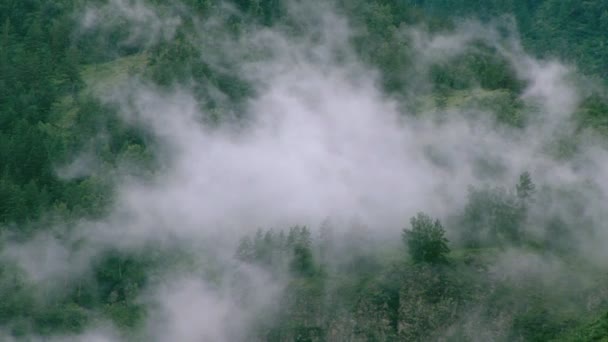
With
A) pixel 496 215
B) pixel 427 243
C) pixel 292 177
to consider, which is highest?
pixel 292 177

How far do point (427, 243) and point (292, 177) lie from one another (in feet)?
72.3

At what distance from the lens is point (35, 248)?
69.8 m

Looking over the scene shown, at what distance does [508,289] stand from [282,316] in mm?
17243

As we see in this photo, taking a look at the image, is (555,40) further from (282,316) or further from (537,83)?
(282,316)

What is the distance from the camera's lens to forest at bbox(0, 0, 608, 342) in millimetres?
59188

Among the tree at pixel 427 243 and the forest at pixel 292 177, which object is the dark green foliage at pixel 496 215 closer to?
the forest at pixel 292 177

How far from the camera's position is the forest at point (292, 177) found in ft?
194

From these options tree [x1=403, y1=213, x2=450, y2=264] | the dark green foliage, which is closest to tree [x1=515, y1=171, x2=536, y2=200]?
the dark green foliage

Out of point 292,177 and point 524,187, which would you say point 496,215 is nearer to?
point 524,187

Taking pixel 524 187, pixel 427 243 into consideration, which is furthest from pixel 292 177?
pixel 524 187

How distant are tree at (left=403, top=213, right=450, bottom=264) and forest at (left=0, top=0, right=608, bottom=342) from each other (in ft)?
0.55

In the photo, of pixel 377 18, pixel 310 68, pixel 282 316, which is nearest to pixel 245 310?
pixel 282 316

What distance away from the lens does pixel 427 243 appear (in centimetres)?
5912

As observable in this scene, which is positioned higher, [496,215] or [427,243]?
[496,215]
